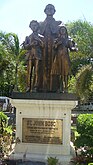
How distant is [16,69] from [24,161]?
22.6m

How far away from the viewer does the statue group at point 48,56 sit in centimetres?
962

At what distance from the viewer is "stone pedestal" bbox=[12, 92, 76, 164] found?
359 inches

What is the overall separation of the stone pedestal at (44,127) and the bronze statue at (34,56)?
695mm

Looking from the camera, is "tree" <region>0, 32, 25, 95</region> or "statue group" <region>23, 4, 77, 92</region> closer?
"statue group" <region>23, 4, 77, 92</region>

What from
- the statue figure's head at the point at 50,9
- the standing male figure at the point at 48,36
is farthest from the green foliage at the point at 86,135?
the statue figure's head at the point at 50,9

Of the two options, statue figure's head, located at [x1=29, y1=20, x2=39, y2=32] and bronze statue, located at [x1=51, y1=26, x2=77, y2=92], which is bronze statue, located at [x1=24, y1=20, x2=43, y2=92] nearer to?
statue figure's head, located at [x1=29, y1=20, x2=39, y2=32]

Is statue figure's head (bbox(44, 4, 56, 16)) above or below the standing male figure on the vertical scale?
above

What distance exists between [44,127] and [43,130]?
0.27ft

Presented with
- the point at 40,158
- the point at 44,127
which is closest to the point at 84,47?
the point at 44,127

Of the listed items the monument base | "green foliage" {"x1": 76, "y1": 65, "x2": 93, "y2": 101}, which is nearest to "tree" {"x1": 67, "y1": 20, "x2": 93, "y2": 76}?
"green foliage" {"x1": 76, "y1": 65, "x2": 93, "y2": 101}

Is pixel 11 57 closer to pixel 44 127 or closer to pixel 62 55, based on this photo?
pixel 62 55

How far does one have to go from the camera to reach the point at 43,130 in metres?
9.12

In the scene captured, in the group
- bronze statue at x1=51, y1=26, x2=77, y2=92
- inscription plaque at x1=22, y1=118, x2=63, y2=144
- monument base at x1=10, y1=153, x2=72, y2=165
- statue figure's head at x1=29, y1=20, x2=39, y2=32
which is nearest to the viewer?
monument base at x1=10, y1=153, x2=72, y2=165

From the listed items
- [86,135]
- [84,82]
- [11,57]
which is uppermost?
[11,57]
